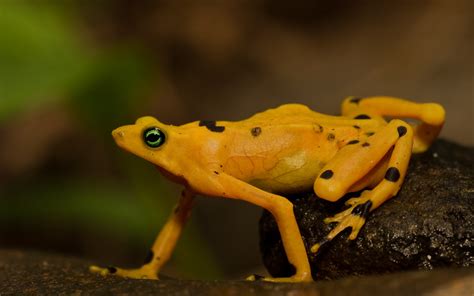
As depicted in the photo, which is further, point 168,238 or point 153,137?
point 168,238

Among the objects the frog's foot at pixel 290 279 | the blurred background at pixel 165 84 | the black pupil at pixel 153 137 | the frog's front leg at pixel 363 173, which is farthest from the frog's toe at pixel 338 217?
the blurred background at pixel 165 84

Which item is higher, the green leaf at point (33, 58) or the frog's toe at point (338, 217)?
the green leaf at point (33, 58)

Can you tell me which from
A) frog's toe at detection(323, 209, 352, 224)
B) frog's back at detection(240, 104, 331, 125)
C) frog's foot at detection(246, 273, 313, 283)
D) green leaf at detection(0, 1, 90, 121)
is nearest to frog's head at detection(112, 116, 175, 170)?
frog's back at detection(240, 104, 331, 125)

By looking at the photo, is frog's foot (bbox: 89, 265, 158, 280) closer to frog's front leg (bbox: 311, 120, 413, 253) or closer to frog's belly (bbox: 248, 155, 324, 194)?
frog's belly (bbox: 248, 155, 324, 194)

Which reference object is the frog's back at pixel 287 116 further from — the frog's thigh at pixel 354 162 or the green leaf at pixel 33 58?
the green leaf at pixel 33 58

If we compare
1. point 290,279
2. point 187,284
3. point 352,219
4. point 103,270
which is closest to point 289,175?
point 352,219

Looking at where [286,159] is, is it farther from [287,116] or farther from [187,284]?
[187,284]

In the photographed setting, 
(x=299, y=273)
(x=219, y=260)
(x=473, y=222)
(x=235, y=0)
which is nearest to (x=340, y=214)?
(x=299, y=273)
